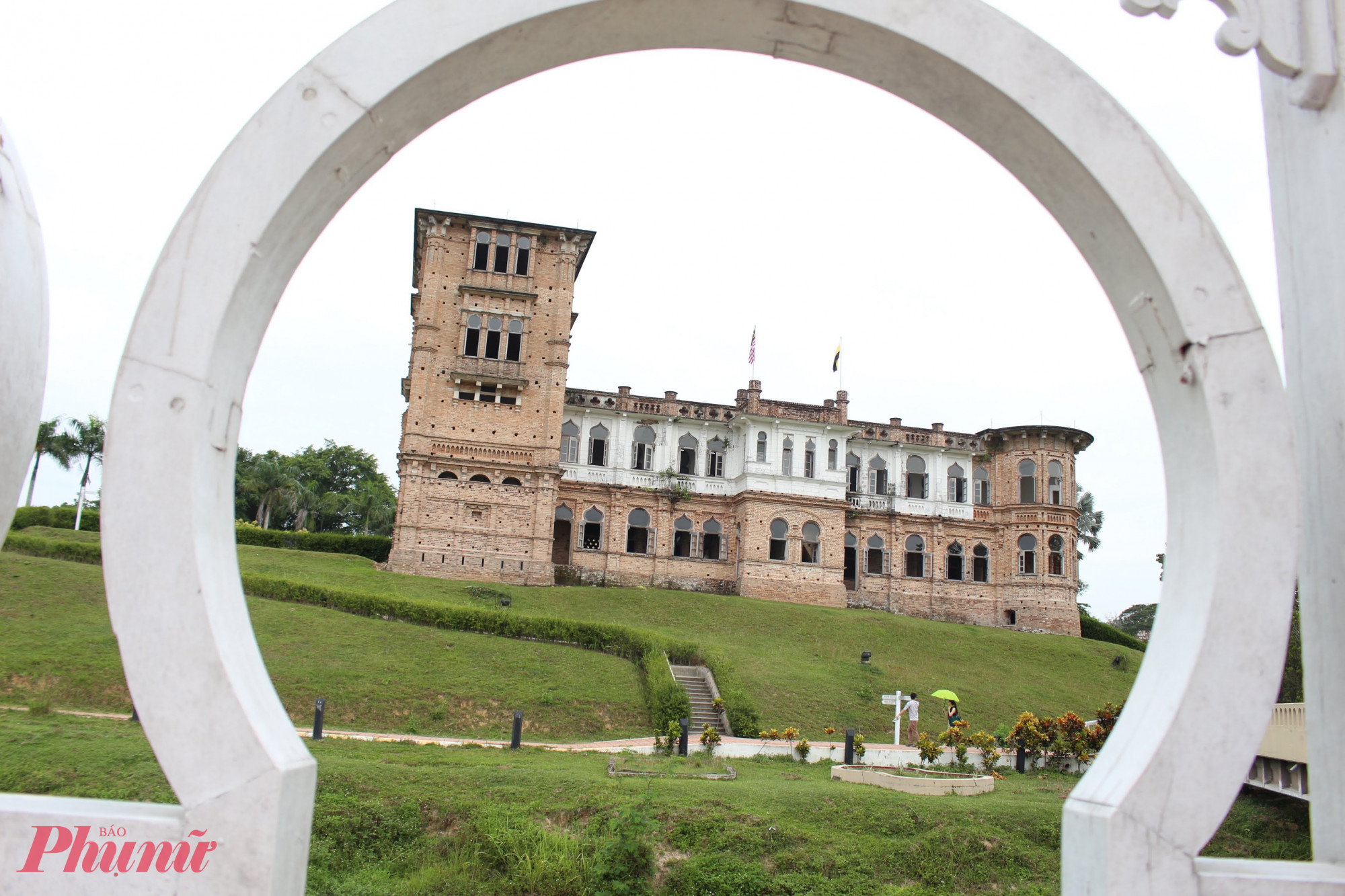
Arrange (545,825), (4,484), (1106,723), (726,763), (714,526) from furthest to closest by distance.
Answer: (714,526) < (1106,723) < (726,763) < (545,825) < (4,484)

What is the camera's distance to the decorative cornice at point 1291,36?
3.76m

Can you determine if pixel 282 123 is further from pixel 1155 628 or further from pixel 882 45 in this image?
pixel 1155 628

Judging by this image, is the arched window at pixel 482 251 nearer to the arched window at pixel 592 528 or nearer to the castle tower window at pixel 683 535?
the arched window at pixel 592 528

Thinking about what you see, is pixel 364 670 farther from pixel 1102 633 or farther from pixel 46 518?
pixel 1102 633

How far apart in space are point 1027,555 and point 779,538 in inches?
464

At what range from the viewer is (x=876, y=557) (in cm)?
4138

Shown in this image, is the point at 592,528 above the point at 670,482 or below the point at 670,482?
below

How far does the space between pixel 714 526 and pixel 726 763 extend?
86.2 feet

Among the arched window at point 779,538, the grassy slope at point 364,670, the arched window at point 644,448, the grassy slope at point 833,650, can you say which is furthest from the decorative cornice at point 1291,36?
the arched window at point 644,448

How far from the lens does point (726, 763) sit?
13633mm

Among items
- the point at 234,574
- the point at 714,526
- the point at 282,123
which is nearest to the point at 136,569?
the point at 234,574

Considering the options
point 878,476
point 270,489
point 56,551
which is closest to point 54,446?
point 270,489

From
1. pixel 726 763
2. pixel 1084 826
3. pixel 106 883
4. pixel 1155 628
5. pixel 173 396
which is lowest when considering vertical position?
pixel 726 763

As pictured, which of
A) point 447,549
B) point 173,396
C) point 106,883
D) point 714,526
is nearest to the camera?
point 106,883
